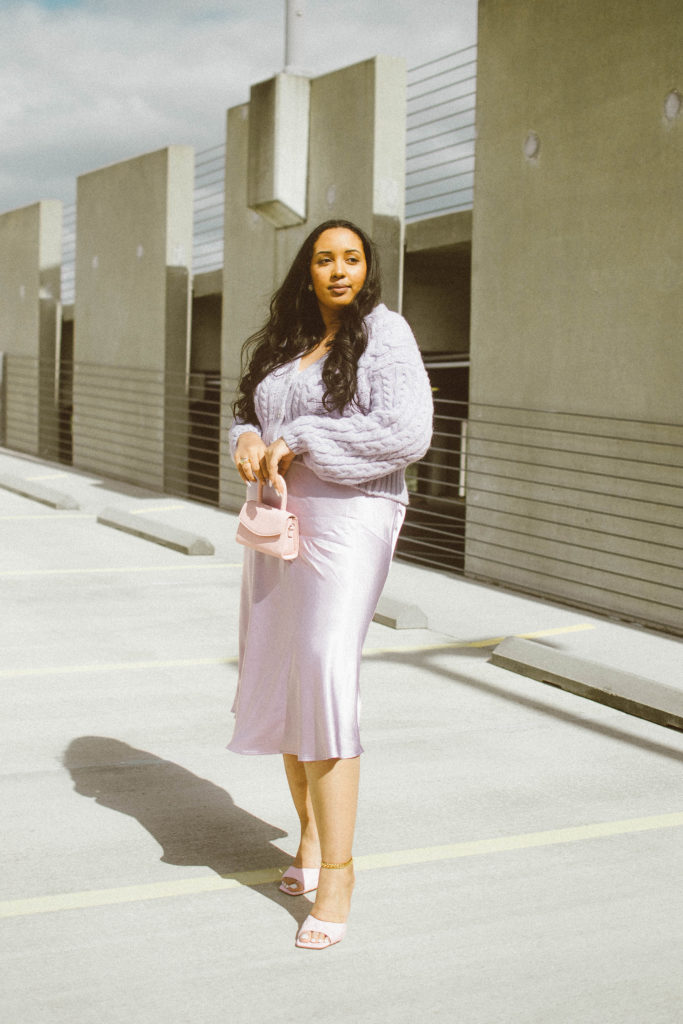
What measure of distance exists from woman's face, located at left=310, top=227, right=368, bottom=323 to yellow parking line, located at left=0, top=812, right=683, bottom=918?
170 centimetres

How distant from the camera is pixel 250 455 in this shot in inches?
132

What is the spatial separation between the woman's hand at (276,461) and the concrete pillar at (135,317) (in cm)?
1186

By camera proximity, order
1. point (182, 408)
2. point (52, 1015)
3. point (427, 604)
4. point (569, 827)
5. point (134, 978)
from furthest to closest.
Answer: point (182, 408) < point (427, 604) < point (569, 827) < point (134, 978) < point (52, 1015)

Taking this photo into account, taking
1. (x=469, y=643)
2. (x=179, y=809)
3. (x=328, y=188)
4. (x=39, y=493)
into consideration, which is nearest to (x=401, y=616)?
(x=469, y=643)

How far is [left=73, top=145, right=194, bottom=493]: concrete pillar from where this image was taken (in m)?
16.2

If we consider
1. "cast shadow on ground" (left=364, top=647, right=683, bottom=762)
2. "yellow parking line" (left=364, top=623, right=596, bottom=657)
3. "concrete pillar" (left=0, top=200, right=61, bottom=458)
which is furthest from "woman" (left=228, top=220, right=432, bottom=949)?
"concrete pillar" (left=0, top=200, right=61, bottom=458)

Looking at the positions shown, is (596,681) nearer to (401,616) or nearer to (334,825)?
(401,616)

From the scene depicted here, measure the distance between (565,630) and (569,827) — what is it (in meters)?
3.71

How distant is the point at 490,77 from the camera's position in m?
9.77

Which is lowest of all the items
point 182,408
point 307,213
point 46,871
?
point 46,871

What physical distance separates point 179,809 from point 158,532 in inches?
258

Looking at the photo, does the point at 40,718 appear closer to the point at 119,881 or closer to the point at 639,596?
the point at 119,881

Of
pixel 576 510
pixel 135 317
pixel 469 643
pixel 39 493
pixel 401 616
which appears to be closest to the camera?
pixel 469 643

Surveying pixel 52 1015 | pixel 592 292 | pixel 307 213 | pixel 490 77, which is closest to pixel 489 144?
pixel 490 77
